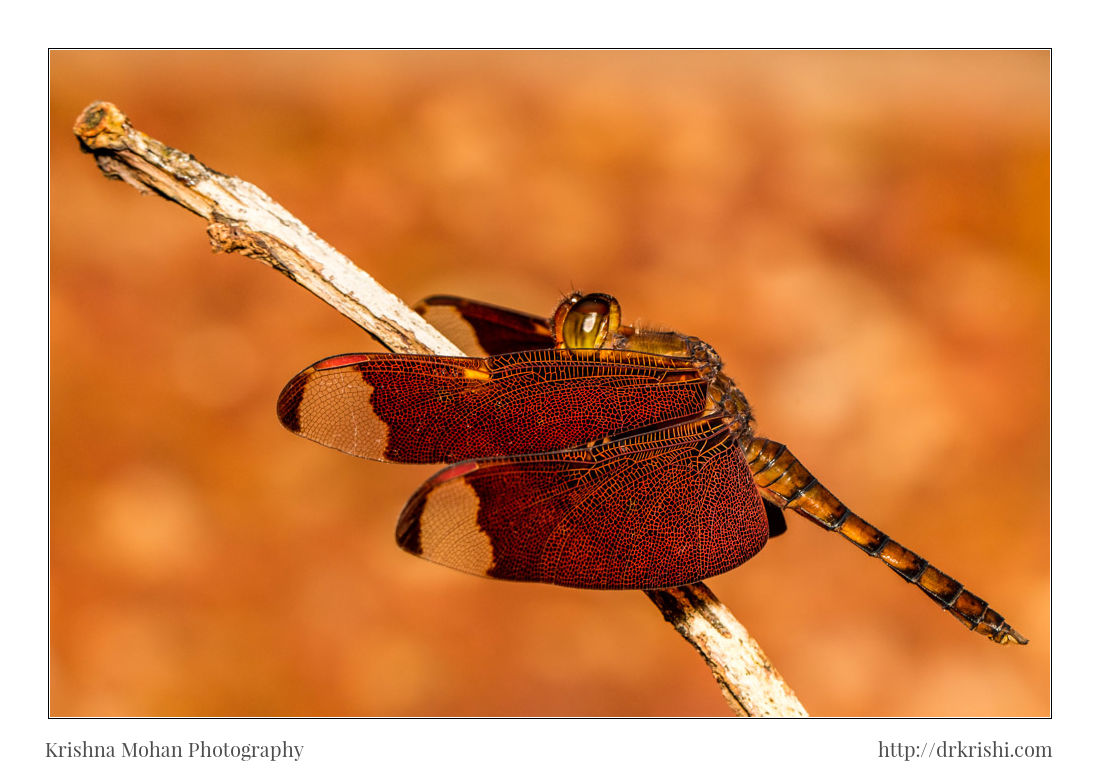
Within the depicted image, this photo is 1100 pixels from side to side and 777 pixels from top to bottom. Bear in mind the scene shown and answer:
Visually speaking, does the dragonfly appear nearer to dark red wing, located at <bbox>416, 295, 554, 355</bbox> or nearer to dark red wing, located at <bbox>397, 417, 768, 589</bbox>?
dark red wing, located at <bbox>397, 417, 768, 589</bbox>

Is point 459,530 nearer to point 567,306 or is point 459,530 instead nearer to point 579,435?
point 579,435

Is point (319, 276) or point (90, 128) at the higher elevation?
point (90, 128)

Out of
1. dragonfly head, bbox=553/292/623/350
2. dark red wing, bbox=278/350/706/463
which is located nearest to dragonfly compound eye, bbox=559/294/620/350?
dragonfly head, bbox=553/292/623/350

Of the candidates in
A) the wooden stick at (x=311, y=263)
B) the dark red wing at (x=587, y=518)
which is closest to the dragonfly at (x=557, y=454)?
the dark red wing at (x=587, y=518)

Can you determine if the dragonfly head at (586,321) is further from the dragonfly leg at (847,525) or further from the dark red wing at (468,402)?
the dragonfly leg at (847,525)

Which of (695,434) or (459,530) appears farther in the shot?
(695,434)

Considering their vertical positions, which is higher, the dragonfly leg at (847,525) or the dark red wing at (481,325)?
the dark red wing at (481,325)

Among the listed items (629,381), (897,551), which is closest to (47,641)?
(629,381)
